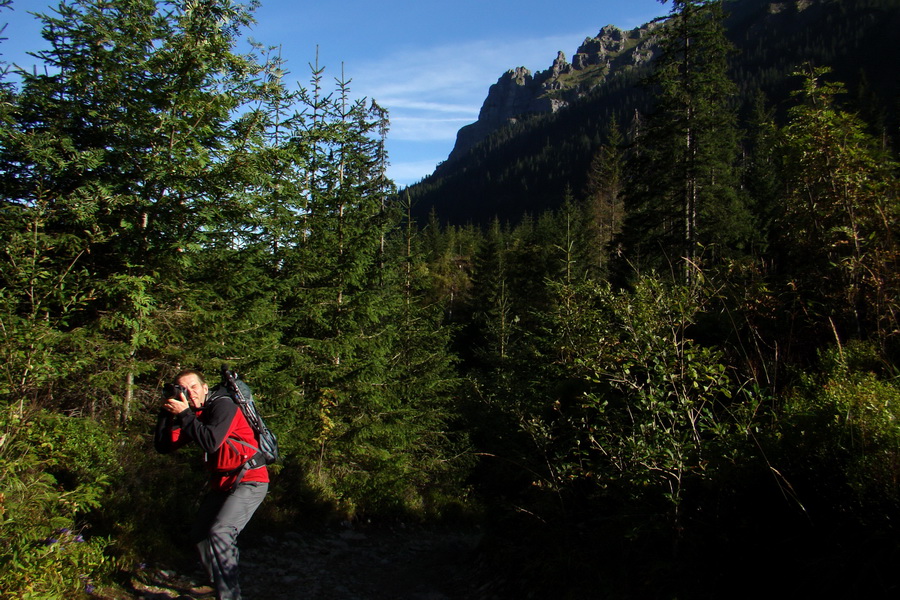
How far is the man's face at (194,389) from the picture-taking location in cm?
413

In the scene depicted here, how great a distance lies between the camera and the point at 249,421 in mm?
4129

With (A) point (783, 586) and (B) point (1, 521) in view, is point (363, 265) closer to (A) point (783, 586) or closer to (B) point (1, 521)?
(B) point (1, 521)

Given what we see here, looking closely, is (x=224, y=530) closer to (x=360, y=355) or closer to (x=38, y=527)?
(x=38, y=527)

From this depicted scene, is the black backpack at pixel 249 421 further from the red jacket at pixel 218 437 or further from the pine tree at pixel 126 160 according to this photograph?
the pine tree at pixel 126 160

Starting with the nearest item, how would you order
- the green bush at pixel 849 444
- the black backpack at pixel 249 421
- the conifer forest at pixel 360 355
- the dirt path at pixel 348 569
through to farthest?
the green bush at pixel 849 444
the conifer forest at pixel 360 355
the black backpack at pixel 249 421
the dirt path at pixel 348 569

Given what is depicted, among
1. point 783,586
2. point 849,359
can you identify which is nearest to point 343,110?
point 849,359

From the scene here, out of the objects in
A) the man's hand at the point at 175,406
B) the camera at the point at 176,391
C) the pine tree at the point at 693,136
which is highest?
the pine tree at the point at 693,136

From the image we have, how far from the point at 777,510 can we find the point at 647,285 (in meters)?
1.85

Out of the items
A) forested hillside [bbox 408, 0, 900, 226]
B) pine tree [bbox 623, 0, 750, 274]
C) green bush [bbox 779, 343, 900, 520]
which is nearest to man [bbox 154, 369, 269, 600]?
green bush [bbox 779, 343, 900, 520]

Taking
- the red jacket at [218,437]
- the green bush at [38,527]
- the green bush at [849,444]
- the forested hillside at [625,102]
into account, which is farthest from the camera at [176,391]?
the forested hillside at [625,102]

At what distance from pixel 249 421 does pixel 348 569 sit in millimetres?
4195

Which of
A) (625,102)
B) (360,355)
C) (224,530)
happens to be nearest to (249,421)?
(224,530)

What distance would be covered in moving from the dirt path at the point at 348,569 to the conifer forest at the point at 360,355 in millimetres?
405

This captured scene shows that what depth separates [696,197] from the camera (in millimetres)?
15195
